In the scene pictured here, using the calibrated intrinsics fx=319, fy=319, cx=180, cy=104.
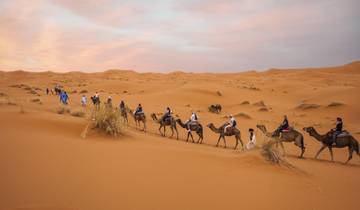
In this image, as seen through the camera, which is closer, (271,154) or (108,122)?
(271,154)

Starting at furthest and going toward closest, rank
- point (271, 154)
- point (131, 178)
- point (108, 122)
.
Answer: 1. point (108, 122)
2. point (271, 154)
3. point (131, 178)

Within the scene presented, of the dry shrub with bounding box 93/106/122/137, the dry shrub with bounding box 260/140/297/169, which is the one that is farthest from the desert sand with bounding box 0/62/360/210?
the dry shrub with bounding box 93/106/122/137

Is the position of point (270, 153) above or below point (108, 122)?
below

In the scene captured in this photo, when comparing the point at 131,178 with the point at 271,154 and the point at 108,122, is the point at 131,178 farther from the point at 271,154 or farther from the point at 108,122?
the point at 108,122

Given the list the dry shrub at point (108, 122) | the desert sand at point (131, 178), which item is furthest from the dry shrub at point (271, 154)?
the dry shrub at point (108, 122)

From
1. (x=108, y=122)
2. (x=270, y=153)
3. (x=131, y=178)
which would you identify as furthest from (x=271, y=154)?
(x=108, y=122)

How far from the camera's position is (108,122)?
467 inches

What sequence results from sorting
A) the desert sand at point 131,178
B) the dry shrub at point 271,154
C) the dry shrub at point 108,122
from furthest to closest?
the dry shrub at point 108,122
the dry shrub at point 271,154
the desert sand at point 131,178

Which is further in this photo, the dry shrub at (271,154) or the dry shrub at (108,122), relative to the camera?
the dry shrub at (108,122)

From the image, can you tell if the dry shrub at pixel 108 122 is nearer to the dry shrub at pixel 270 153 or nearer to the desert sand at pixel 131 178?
the desert sand at pixel 131 178

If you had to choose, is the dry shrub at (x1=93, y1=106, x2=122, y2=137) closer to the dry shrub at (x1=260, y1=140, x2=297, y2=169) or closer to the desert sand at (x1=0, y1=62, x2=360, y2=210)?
the desert sand at (x1=0, y1=62, x2=360, y2=210)

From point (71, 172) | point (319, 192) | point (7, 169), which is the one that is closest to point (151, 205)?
point (71, 172)

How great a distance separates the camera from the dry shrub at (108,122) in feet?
38.6

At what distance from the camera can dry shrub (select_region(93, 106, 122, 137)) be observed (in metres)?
11.8
